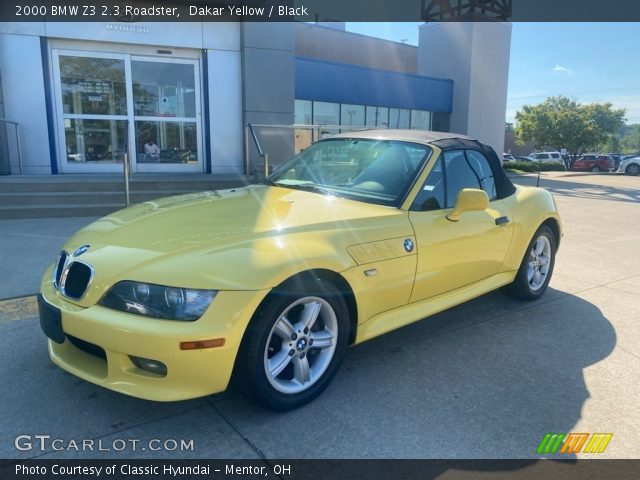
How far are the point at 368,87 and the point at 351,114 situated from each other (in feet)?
4.76

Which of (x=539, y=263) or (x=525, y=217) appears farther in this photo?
(x=539, y=263)

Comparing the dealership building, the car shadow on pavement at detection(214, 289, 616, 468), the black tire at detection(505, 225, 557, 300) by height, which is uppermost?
the dealership building

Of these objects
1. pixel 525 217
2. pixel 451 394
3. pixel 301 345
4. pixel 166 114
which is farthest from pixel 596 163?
pixel 301 345

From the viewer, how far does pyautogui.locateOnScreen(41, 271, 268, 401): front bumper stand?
2.33m

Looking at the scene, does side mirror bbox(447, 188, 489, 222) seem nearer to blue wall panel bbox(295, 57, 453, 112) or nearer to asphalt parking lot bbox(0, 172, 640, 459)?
asphalt parking lot bbox(0, 172, 640, 459)

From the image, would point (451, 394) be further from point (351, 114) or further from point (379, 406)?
point (351, 114)

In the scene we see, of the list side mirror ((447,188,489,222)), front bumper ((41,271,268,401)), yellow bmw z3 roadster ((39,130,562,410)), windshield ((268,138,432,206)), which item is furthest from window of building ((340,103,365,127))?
front bumper ((41,271,268,401))

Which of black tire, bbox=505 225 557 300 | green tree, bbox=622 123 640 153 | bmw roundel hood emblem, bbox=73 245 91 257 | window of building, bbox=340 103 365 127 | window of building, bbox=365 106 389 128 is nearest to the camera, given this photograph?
bmw roundel hood emblem, bbox=73 245 91 257

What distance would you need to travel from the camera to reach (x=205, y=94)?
10.8 m

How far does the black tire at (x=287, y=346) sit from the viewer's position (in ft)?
8.28

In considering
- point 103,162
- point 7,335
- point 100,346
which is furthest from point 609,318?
point 103,162

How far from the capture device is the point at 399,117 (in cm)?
2522

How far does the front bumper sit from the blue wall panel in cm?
1908

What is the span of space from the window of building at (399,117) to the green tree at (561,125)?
88.0 feet
